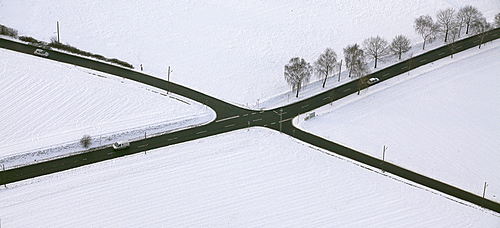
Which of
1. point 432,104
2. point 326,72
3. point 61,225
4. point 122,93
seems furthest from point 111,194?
point 432,104

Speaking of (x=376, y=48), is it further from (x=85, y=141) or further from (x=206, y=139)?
(x=85, y=141)

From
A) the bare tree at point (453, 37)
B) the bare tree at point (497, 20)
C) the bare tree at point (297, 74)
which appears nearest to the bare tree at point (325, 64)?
the bare tree at point (297, 74)

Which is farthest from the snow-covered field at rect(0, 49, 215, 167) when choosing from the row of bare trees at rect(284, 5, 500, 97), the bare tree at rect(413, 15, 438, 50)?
the bare tree at rect(413, 15, 438, 50)

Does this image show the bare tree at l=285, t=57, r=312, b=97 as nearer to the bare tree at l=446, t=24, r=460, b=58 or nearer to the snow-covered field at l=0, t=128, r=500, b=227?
the snow-covered field at l=0, t=128, r=500, b=227

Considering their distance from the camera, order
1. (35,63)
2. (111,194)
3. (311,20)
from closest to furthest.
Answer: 1. (111,194)
2. (35,63)
3. (311,20)

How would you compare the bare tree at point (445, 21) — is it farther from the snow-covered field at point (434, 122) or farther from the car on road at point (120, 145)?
the car on road at point (120, 145)

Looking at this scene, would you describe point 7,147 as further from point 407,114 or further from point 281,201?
point 407,114
